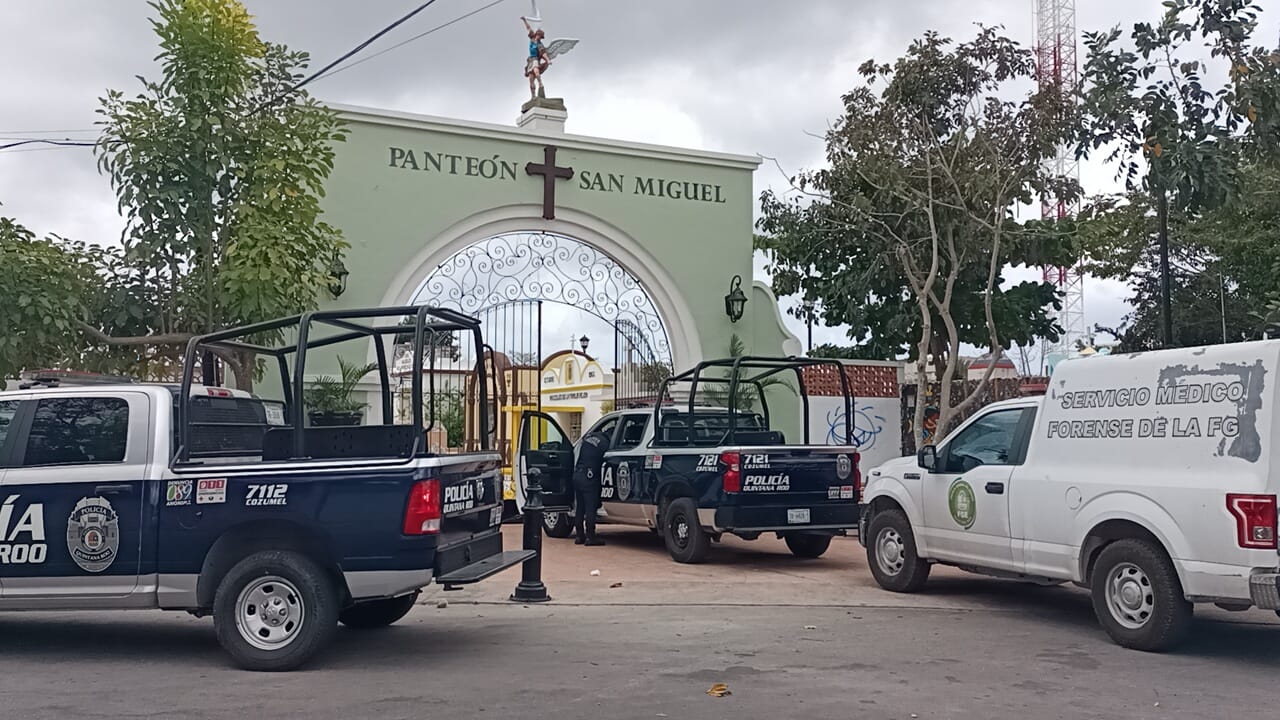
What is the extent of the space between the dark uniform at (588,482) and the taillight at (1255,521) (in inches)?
338

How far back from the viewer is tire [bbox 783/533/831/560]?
554 inches

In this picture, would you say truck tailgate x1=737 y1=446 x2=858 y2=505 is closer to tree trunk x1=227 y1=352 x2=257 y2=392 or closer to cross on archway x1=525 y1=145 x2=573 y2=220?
tree trunk x1=227 y1=352 x2=257 y2=392

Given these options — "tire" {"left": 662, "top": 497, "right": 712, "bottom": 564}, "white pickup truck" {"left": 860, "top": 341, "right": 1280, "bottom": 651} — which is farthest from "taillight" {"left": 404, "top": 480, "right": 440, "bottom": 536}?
"tire" {"left": 662, "top": 497, "right": 712, "bottom": 564}

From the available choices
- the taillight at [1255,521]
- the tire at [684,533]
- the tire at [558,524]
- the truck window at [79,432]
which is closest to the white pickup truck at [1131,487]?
the taillight at [1255,521]

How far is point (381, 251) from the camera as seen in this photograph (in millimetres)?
→ 17234

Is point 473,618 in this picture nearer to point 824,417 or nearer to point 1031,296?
point 824,417

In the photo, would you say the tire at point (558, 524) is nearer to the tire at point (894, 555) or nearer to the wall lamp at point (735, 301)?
the wall lamp at point (735, 301)

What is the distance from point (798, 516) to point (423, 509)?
6082 millimetres

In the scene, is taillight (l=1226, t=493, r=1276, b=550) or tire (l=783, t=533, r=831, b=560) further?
tire (l=783, t=533, r=831, b=560)

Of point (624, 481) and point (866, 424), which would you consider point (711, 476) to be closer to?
point (624, 481)

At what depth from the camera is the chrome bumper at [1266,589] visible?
7668 millimetres

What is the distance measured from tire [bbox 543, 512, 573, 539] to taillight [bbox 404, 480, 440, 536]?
28.2 feet

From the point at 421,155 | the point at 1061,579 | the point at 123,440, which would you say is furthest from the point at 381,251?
the point at 1061,579

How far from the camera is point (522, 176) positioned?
59.3ft
